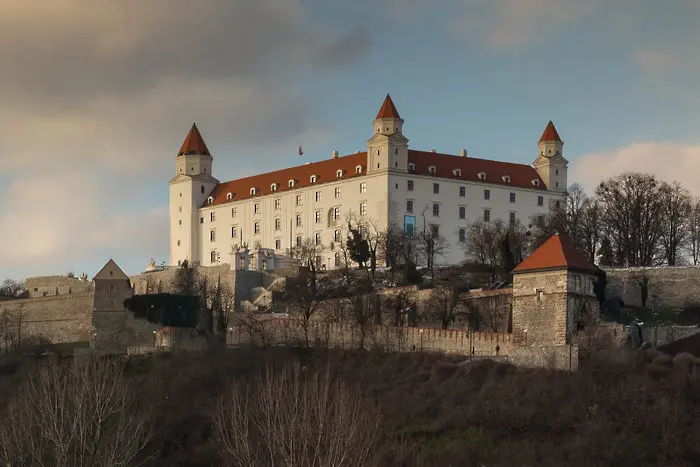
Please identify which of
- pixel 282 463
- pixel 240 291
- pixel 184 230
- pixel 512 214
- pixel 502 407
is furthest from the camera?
pixel 184 230

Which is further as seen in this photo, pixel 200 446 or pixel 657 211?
pixel 657 211

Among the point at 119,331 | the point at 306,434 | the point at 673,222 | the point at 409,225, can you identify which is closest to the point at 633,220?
the point at 673,222

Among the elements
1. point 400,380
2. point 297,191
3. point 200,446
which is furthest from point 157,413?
point 297,191

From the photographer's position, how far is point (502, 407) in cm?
5241

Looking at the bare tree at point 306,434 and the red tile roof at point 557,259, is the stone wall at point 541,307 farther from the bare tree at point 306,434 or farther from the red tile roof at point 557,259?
the bare tree at point 306,434

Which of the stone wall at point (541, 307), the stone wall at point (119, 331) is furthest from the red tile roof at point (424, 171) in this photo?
the stone wall at point (541, 307)

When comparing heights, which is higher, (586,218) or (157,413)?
(586,218)

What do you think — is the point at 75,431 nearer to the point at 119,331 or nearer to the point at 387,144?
the point at 119,331

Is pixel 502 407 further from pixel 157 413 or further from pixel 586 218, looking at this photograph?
pixel 586 218

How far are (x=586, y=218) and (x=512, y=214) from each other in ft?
38.0

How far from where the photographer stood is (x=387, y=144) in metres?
88.3

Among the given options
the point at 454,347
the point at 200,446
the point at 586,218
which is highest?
the point at 586,218

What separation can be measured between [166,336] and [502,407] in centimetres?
2206

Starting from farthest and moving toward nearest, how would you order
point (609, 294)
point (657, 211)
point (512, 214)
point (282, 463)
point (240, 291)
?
point (512, 214) → point (240, 291) → point (657, 211) → point (609, 294) → point (282, 463)
